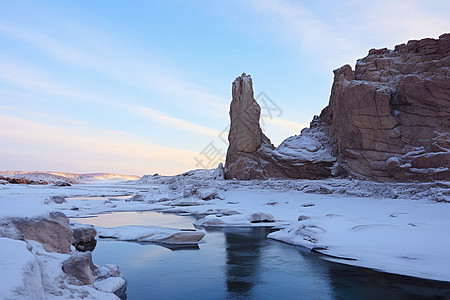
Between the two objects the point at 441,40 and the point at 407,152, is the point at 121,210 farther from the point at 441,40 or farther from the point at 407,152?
the point at 441,40

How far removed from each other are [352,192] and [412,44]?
21728 mm

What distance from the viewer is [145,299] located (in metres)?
8.01

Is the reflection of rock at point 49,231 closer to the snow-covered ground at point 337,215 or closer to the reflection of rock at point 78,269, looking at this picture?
the snow-covered ground at point 337,215

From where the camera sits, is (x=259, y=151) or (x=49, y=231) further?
(x=259, y=151)

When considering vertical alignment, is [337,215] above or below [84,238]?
above

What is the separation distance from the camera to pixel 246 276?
33.1 feet

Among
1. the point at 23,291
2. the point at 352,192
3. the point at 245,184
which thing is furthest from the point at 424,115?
the point at 23,291

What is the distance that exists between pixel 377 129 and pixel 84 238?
32.4 metres

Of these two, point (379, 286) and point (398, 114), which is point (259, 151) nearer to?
point (398, 114)

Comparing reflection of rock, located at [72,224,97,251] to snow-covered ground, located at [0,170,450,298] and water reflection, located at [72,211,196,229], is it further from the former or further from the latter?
water reflection, located at [72,211,196,229]

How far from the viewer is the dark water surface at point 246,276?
8.51 metres

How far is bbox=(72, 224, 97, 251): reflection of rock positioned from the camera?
12.6 metres

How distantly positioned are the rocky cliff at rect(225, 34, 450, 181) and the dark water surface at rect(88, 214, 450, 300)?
23.9m

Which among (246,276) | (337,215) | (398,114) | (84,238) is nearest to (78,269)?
(246,276)
